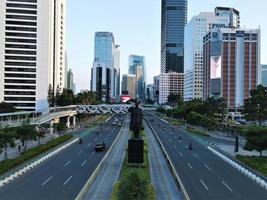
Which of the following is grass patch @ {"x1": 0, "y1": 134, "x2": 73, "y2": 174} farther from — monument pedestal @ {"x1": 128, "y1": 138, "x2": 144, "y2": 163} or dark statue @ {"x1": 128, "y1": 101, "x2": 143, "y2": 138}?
dark statue @ {"x1": 128, "y1": 101, "x2": 143, "y2": 138}

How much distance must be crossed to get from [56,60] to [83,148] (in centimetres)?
11714

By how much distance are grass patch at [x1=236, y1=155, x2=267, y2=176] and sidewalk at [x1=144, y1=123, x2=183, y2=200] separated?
37.5 feet

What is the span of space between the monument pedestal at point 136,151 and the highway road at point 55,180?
5309mm

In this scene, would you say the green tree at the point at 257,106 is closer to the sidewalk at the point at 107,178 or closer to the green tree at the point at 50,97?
the sidewalk at the point at 107,178

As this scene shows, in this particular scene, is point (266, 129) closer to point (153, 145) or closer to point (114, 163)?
point (114, 163)

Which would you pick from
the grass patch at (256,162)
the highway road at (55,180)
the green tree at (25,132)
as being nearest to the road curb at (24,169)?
the highway road at (55,180)

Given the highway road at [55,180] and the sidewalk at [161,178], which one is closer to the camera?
the highway road at [55,180]

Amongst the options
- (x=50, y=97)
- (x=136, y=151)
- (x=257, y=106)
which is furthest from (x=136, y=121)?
(x=50, y=97)

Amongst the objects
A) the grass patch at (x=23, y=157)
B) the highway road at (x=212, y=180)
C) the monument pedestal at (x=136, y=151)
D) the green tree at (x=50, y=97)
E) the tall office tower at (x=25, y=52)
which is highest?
the tall office tower at (x=25, y=52)

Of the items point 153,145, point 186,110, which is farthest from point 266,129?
point 186,110

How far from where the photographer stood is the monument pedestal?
57.5m

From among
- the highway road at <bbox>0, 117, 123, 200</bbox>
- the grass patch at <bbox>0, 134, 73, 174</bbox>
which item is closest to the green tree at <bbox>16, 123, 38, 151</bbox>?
the grass patch at <bbox>0, 134, 73, 174</bbox>

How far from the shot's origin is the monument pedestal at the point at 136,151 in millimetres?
57500

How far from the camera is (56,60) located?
19288 cm
